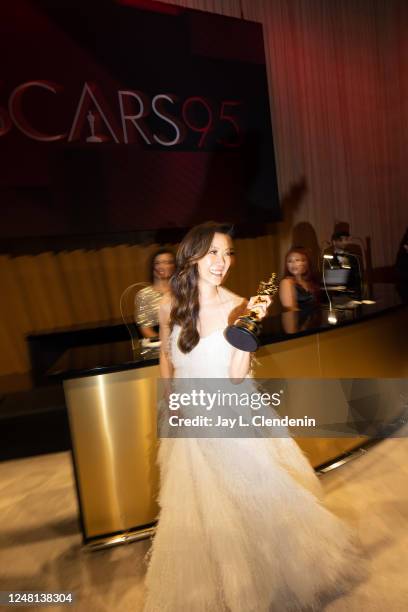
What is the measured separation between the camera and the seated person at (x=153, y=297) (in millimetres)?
3354

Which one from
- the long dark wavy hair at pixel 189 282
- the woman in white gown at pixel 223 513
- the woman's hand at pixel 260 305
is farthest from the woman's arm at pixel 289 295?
the woman's hand at pixel 260 305

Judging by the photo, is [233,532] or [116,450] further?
[116,450]

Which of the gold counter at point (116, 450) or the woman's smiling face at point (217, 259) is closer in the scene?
the woman's smiling face at point (217, 259)

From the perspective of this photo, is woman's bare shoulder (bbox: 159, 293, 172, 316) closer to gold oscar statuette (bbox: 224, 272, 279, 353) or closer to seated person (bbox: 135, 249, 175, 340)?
gold oscar statuette (bbox: 224, 272, 279, 353)

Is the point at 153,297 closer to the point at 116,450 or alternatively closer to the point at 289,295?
the point at 289,295

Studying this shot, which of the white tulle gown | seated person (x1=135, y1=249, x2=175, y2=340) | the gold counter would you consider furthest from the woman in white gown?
seated person (x1=135, y1=249, x2=175, y2=340)

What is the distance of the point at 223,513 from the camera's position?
1.73 m

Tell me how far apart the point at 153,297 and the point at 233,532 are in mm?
2015

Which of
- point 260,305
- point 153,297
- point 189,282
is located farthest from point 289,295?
point 260,305

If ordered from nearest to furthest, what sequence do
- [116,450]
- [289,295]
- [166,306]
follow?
1. [166,306]
2. [116,450]
3. [289,295]

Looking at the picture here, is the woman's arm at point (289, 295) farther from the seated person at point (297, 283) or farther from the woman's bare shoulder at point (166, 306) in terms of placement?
the woman's bare shoulder at point (166, 306)

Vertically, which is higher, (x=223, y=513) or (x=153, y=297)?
(x=153, y=297)

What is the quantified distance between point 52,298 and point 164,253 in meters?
2.31

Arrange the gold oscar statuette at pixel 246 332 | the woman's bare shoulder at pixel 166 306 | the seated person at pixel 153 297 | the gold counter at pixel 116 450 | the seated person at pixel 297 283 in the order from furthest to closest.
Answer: the seated person at pixel 297 283, the seated person at pixel 153 297, the gold counter at pixel 116 450, the woman's bare shoulder at pixel 166 306, the gold oscar statuette at pixel 246 332
